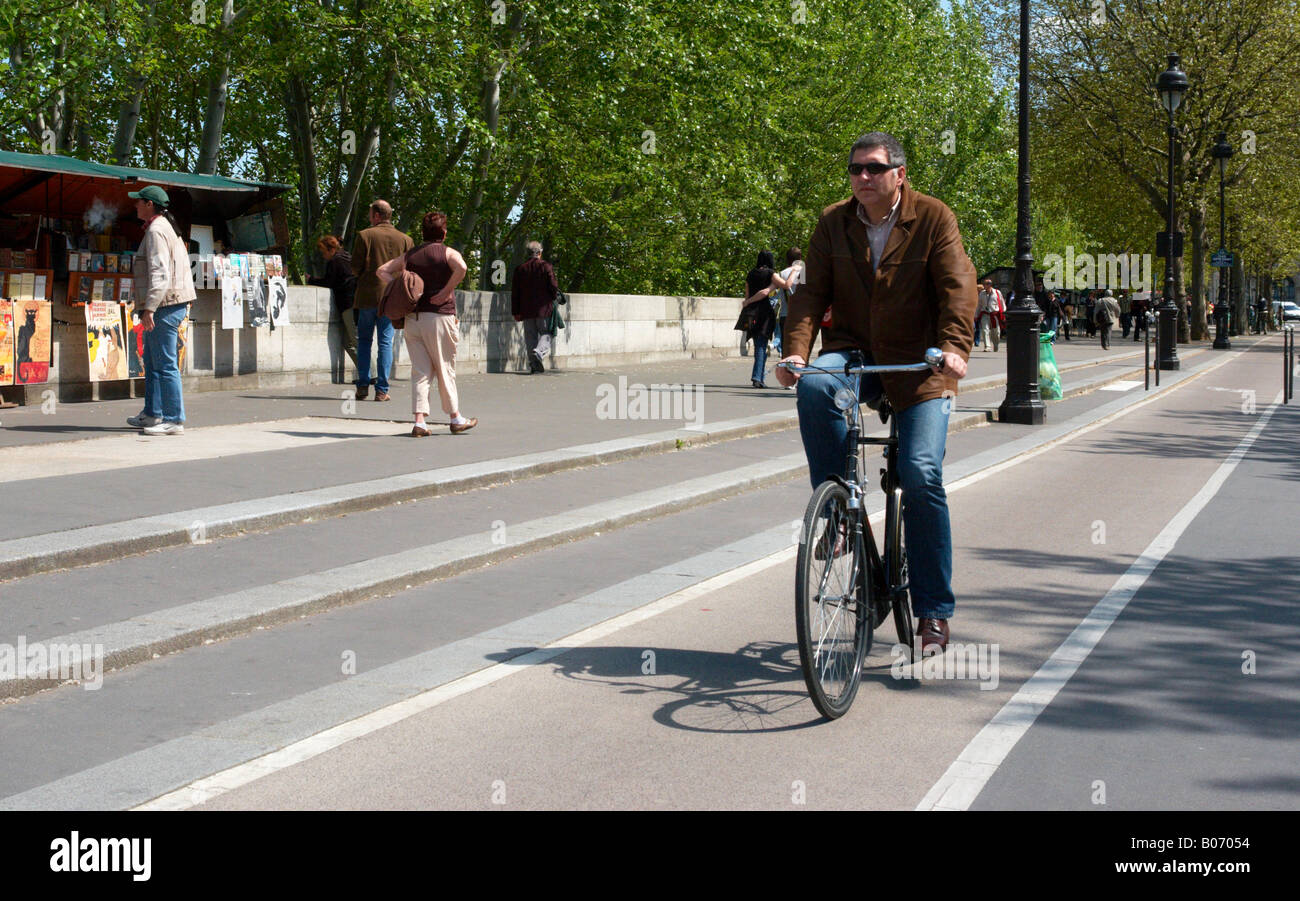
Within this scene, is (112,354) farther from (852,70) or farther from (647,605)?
(852,70)

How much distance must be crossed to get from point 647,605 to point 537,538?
1630mm

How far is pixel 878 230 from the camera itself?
541 centimetres

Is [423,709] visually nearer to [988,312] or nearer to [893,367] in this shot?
[893,367]

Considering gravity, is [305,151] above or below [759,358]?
above

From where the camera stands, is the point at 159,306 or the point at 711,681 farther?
the point at 159,306

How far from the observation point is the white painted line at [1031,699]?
4.26 meters

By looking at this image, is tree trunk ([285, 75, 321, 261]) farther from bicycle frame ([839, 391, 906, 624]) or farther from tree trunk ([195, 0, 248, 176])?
bicycle frame ([839, 391, 906, 624])

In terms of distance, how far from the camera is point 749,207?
32.7 metres

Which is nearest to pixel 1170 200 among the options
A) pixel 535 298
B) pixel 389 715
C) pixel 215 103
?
pixel 535 298

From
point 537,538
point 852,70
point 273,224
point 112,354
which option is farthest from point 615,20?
point 852,70

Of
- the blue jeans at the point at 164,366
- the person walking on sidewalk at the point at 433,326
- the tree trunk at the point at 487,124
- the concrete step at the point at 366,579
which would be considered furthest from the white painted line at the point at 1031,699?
the tree trunk at the point at 487,124

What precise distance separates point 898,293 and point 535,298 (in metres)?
15.8

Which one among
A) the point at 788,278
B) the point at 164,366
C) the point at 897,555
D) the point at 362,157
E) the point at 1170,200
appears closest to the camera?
the point at 897,555

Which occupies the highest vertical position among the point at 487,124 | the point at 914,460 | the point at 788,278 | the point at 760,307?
the point at 487,124
